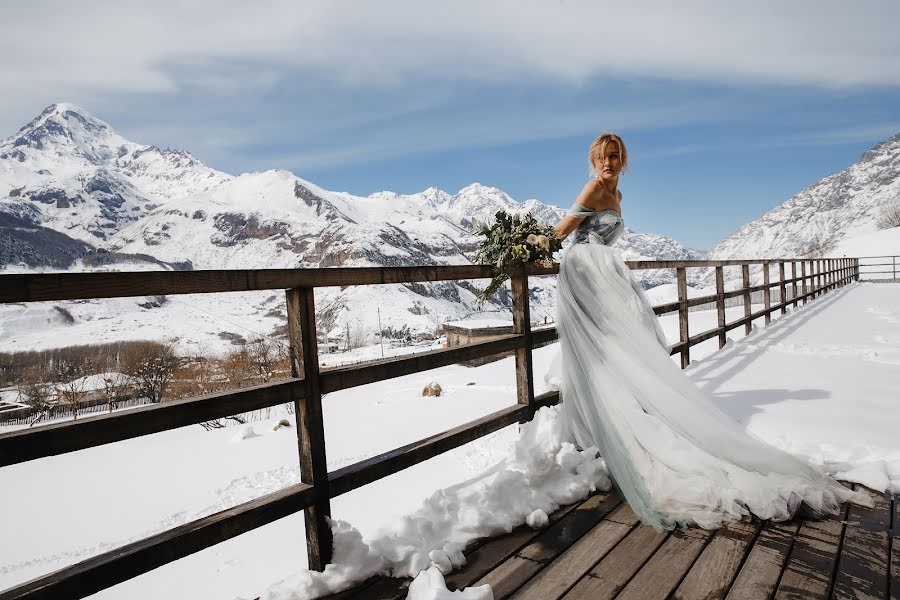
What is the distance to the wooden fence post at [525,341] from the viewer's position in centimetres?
345

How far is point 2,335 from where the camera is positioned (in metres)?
67.2

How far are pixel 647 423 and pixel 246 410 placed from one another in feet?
6.25

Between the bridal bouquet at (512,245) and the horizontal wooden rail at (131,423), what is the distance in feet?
5.26

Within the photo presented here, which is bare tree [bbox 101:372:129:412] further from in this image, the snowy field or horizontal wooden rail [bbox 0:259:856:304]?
horizontal wooden rail [bbox 0:259:856:304]

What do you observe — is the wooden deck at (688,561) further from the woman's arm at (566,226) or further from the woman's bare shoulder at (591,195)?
the woman's bare shoulder at (591,195)

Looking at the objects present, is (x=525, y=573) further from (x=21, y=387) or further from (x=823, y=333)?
(x=21, y=387)

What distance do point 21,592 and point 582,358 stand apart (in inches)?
101

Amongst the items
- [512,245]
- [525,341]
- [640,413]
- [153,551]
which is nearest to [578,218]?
[512,245]

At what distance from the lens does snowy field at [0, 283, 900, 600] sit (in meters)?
3.37

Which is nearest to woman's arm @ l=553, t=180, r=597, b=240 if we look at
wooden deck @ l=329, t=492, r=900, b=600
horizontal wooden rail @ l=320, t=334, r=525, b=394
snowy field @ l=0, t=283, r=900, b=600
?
horizontal wooden rail @ l=320, t=334, r=525, b=394

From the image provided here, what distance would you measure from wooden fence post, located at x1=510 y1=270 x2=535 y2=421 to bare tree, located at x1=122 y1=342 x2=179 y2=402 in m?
16.2

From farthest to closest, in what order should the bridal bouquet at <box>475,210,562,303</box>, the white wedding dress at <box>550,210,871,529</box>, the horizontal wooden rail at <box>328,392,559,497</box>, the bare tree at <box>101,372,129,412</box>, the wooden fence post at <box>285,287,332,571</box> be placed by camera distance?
Result: the bare tree at <box>101,372,129,412</box> < the bridal bouquet at <box>475,210,562,303</box> < the white wedding dress at <box>550,210,871,529</box> < the horizontal wooden rail at <box>328,392,559,497</box> < the wooden fence post at <box>285,287,332,571</box>

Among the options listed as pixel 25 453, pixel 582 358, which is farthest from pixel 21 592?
pixel 582 358

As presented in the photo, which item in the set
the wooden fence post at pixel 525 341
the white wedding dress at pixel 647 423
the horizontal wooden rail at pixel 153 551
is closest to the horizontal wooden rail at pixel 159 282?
the horizontal wooden rail at pixel 153 551
